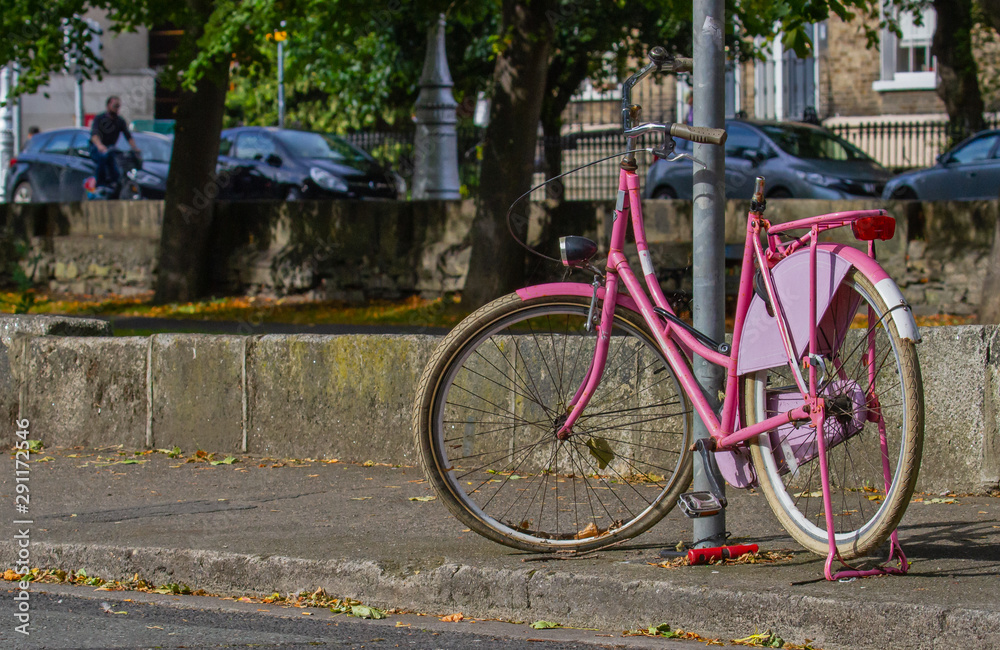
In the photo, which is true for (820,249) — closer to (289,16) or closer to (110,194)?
(289,16)

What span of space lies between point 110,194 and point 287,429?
623 inches

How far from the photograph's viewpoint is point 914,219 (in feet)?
37.0

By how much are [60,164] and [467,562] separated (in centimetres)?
2081

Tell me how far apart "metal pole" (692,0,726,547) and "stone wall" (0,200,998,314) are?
5224mm

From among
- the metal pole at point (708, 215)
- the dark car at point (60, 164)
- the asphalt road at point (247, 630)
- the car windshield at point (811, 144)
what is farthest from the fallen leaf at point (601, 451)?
the dark car at point (60, 164)

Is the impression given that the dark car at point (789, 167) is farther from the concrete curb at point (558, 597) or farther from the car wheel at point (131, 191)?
the concrete curb at point (558, 597)

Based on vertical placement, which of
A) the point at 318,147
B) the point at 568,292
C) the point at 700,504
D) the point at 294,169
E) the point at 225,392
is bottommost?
the point at 700,504

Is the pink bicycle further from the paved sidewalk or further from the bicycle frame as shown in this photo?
the paved sidewalk

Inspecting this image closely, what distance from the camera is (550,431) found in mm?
4422

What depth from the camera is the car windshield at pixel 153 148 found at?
2191 cm

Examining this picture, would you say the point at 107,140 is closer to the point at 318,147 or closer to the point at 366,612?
the point at 318,147

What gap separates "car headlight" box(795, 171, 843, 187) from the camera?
1764 centimetres

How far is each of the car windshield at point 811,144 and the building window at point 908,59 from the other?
9449mm

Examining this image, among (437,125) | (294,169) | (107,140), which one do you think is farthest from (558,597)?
(107,140)
